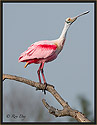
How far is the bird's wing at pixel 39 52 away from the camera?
14391 mm

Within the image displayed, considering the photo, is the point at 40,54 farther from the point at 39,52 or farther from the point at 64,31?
the point at 64,31

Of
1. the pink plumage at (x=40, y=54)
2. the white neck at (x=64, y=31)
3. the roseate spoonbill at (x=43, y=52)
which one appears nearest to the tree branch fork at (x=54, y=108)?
the roseate spoonbill at (x=43, y=52)

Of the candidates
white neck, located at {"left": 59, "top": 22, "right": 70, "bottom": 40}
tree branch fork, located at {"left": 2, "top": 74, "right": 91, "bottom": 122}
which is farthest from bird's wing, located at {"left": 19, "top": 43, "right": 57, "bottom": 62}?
tree branch fork, located at {"left": 2, "top": 74, "right": 91, "bottom": 122}

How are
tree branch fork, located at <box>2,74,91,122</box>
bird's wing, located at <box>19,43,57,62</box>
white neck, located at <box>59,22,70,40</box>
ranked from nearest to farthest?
tree branch fork, located at <box>2,74,91,122</box> → bird's wing, located at <box>19,43,57,62</box> → white neck, located at <box>59,22,70,40</box>

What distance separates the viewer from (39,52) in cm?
1460

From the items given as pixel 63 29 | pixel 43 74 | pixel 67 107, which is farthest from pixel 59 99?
pixel 63 29

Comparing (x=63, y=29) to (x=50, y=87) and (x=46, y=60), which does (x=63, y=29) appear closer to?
(x=46, y=60)

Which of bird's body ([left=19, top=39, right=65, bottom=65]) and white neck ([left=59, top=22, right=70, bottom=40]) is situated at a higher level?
white neck ([left=59, top=22, right=70, bottom=40])

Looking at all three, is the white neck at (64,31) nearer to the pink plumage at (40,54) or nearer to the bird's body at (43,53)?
the bird's body at (43,53)

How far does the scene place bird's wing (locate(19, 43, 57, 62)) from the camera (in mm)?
14391

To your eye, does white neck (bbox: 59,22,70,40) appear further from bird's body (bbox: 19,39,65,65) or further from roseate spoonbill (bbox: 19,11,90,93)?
bird's body (bbox: 19,39,65,65)

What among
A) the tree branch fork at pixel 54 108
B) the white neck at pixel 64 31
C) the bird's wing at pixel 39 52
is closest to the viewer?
the tree branch fork at pixel 54 108

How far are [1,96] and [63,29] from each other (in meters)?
2.81

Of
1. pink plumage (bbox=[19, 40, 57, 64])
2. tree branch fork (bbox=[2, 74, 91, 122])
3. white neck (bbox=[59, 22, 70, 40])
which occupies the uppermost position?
white neck (bbox=[59, 22, 70, 40])
